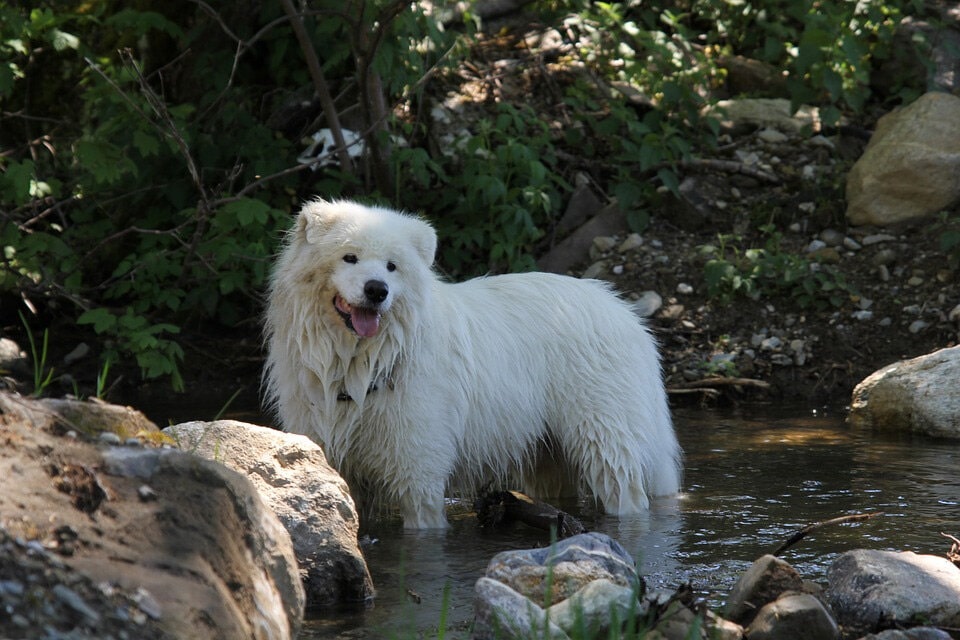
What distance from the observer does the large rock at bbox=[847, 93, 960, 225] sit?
32.5ft

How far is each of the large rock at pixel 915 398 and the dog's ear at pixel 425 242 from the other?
12.8 ft

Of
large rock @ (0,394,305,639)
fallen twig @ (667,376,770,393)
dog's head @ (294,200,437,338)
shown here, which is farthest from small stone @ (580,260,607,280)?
large rock @ (0,394,305,639)

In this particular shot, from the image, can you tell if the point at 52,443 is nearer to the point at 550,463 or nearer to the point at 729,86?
the point at 550,463

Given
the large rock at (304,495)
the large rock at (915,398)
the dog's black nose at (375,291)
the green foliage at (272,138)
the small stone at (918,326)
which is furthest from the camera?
the small stone at (918,326)

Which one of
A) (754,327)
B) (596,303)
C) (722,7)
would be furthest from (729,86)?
(596,303)

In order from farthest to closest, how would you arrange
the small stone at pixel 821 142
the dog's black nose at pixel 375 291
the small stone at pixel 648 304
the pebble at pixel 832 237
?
the small stone at pixel 821 142 < the pebble at pixel 832 237 < the small stone at pixel 648 304 < the dog's black nose at pixel 375 291

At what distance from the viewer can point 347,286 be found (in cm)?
530

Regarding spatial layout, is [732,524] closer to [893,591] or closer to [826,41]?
[893,591]

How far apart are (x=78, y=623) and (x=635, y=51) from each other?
9839 millimetres

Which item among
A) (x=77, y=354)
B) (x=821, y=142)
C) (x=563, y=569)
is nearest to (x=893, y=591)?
(x=563, y=569)

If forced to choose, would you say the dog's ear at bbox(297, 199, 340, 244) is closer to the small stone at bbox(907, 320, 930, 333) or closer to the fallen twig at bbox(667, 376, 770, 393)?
the fallen twig at bbox(667, 376, 770, 393)

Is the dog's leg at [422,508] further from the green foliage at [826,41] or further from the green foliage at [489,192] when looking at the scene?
the green foliage at [826,41]

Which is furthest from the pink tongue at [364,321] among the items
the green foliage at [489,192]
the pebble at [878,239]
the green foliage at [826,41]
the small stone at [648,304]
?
the green foliage at [826,41]

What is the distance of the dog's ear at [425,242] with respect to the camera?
18.3ft
